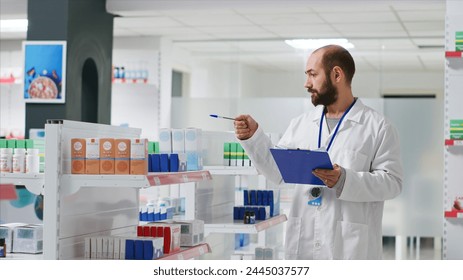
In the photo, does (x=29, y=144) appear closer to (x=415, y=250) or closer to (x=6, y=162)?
(x=6, y=162)

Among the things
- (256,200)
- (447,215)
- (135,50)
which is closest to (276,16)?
(135,50)

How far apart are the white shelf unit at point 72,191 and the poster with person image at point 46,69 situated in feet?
11.2

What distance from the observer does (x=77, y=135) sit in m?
3.73

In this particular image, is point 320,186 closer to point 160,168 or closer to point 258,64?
point 160,168

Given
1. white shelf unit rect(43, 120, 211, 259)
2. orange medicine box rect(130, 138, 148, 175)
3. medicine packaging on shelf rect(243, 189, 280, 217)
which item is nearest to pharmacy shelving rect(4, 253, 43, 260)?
white shelf unit rect(43, 120, 211, 259)

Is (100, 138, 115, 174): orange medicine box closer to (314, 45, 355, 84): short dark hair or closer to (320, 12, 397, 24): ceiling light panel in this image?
(314, 45, 355, 84): short dark hair

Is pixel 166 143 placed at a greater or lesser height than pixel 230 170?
greater

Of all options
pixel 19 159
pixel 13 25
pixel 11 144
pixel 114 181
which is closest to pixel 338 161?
pixel 114 181

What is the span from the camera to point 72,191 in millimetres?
3559

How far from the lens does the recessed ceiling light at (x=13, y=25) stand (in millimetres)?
9031

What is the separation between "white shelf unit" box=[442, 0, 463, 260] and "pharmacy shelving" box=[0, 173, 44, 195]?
2.87m

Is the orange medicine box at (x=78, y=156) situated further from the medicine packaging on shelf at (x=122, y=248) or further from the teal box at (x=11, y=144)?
the teal box at (x=11, y=144)

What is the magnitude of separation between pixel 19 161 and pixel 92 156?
70 centimetres

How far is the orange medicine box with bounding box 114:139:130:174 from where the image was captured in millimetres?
3506
